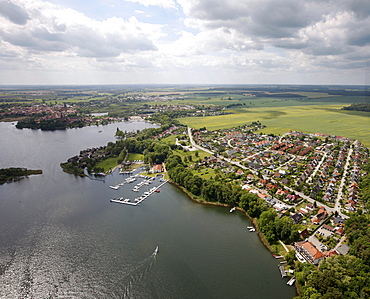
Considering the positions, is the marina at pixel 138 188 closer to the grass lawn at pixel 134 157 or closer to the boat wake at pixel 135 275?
the grass lawn at pixel 134 157

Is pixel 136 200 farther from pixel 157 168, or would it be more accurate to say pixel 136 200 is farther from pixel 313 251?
pixel 313 251

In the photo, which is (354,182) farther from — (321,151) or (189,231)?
(189,231)

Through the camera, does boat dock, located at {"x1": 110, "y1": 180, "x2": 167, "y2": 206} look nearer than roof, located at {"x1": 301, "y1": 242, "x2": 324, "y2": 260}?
No

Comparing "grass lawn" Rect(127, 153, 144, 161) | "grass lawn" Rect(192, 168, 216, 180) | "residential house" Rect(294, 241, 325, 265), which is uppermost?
"residential house" Rect(294, 241, 325, 265)

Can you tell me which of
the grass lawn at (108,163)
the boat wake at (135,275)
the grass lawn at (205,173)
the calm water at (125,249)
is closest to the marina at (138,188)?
the calm water at (125,249)

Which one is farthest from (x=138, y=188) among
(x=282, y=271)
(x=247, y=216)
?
(x=282, y=271)

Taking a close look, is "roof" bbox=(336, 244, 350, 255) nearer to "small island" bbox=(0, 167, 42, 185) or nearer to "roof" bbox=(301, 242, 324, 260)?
"roof" bbox=(301, 242, 324, 260)

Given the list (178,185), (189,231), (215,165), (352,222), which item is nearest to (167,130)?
(215,165)

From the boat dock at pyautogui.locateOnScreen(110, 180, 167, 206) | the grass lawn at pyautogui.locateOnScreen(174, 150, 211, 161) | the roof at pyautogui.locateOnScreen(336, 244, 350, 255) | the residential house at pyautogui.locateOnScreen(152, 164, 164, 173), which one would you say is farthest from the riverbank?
the grass lawn at pyautogui.locateOnScreen(174, 150, 211, 161)
